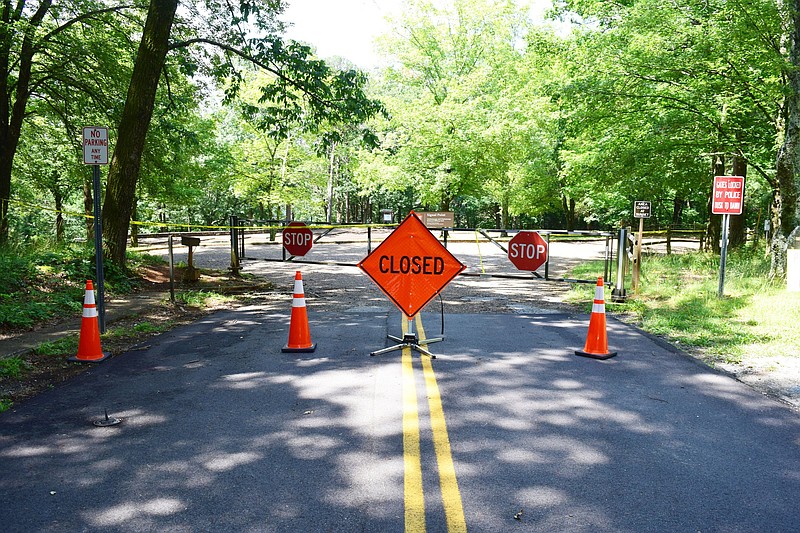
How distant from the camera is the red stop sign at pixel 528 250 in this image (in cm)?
1299

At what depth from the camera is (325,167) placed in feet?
202

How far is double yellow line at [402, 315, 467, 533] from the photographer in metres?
3.44

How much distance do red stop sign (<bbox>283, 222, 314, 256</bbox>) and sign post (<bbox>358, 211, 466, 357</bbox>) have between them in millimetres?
8503

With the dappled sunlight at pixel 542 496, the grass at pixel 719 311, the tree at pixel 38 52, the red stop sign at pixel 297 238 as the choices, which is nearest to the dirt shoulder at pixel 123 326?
the red stop sign at pixel 297 238

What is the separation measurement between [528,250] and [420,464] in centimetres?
973

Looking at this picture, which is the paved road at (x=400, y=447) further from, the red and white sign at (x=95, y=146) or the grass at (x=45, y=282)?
the grass at (x=45, y=282)

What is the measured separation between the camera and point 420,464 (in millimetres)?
4199

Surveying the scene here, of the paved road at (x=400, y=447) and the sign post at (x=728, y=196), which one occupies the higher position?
the sign post at (x=728, y=196)

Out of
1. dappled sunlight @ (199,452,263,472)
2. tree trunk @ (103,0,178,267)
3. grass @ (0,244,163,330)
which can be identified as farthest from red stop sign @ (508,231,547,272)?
dappled sunlight @ (199,452,263,472)

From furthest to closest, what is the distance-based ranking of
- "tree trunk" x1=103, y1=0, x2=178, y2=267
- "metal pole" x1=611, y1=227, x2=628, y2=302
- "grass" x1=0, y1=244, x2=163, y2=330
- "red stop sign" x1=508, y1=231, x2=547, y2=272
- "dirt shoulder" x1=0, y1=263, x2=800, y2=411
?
"tree trunk" x1=103, y1=0, x2=178, y2=267 < "red stop sign" x1=508, y1=231, x2=547, y2=272 < "metal pole" x1=611, y1=227, x2=628, y2=302 < "grass" x1=0, y1=244, x2=163, y2=330 < "dirt shoulder" x1=0, y1=263, x2=800, y2=411

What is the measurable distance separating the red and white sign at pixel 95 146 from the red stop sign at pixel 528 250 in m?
8.22

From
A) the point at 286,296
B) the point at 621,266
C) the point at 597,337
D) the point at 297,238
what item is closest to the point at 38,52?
the point at 297,238

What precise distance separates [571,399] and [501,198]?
4279 cm

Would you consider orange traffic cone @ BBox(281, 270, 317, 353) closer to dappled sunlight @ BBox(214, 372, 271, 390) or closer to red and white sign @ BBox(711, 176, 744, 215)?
dappled sunlight @ BBox(214, 372, 271, 390)
